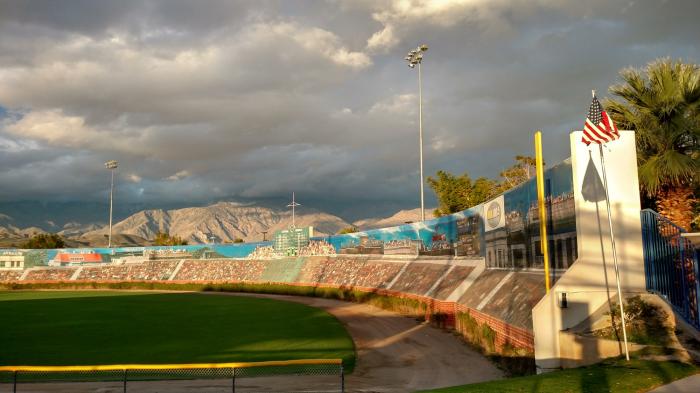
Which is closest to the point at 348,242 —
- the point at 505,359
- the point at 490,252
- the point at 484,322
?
the point at 490,252

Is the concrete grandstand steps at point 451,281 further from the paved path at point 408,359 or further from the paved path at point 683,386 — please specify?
the paved path at point 683,386

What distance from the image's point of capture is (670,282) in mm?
15547

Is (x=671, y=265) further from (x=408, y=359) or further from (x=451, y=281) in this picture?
(x=451, y=281)

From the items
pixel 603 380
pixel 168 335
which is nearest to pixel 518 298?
pixel 603 380

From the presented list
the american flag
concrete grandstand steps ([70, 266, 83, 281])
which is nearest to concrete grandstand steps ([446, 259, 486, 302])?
the american flag

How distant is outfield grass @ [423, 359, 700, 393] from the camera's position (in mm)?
10945

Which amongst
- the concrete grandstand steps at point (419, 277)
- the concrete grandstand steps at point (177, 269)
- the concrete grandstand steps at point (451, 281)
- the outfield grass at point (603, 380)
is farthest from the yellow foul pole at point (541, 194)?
the concrete grandstand steps at point (177, 269)

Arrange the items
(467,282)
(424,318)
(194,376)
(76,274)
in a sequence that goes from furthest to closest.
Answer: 1. (76,274)
2. (424,318)
3. (467,282)
4. (194,376)

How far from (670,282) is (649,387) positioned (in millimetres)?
5888

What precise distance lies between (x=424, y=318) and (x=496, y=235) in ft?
29.1

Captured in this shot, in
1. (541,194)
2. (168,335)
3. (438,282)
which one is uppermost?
(541,194)

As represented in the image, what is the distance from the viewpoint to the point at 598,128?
15477 millimetres

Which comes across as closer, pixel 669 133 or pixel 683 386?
pixel 683 386

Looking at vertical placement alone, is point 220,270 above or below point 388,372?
above
